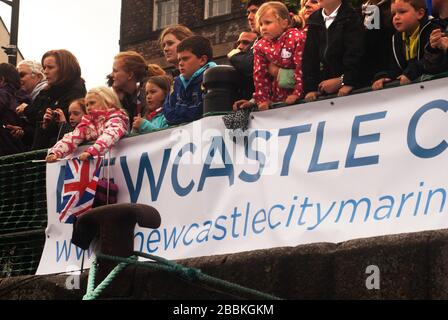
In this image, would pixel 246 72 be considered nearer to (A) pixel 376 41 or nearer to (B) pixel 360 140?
(A) pixel 376 41

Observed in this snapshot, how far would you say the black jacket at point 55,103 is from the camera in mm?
10742

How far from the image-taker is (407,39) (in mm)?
7715

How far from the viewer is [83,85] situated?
1094 cm

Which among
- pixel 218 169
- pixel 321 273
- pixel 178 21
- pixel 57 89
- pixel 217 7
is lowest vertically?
pixel 321 273

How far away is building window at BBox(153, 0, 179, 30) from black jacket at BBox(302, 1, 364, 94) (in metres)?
20.0

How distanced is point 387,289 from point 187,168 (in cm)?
230

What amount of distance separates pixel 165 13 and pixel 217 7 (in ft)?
6.68

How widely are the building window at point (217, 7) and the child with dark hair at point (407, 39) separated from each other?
18.9 m

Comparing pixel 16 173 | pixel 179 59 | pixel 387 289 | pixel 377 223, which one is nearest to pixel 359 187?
pixel 377 223

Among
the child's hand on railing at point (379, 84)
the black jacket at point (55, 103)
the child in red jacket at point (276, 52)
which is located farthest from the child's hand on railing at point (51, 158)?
the child's hand on railing at point (379, 84)

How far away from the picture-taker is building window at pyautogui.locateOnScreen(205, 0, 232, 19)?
2656cm

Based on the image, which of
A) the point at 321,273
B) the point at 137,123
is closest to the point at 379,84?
the point at 321,273

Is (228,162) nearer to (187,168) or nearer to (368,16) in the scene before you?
(187,168)

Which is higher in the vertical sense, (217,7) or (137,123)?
(217,7)
